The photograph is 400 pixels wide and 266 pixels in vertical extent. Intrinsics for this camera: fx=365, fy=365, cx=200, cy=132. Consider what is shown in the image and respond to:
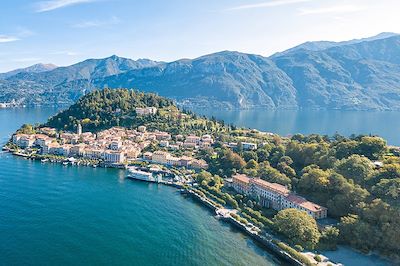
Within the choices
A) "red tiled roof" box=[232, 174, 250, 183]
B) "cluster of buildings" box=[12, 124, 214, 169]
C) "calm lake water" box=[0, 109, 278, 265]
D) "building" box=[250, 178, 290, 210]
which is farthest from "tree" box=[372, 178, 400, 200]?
"cluster of buildings" box=[12, 124, 214, 169]

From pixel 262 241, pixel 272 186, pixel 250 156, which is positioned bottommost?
pixel 262 241

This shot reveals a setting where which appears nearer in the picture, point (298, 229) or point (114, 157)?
point (298, 229)

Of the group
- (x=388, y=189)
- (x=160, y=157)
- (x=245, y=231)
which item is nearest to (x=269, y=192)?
(x=245, y=231)

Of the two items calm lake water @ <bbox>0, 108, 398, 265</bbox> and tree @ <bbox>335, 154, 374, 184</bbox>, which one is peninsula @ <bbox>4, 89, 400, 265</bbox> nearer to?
tree @ <bbox>335, 154, 374, 184</bbox>

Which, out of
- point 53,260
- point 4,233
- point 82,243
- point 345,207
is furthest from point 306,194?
point 4,233

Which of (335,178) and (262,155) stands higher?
→ (335,178)

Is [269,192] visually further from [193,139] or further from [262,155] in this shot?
[193,139]
